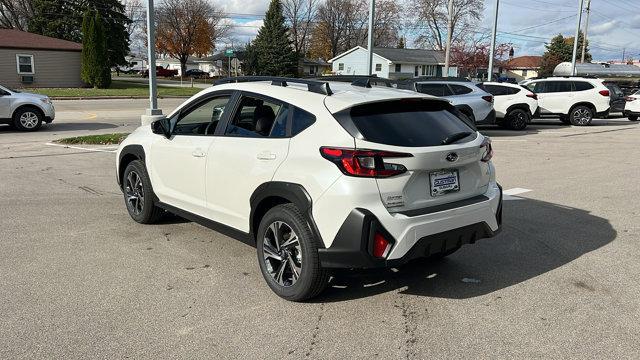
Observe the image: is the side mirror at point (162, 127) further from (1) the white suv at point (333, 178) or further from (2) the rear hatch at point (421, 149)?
(2) the rear hatch at point (421, 149)

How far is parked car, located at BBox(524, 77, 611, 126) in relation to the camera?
64.8 ft

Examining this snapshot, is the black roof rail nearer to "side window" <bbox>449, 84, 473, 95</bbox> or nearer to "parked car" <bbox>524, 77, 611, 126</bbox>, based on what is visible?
"side window" <bbox>449, 84, 473, 95</bbox>

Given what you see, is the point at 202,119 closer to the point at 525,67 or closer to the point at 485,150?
the point at 485,150

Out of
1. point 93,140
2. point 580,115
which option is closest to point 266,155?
Result: point 93,140

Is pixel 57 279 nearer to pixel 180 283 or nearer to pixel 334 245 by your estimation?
pixel 180 283

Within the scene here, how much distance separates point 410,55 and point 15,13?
5069 cm

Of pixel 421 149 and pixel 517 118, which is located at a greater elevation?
pixel 421 149

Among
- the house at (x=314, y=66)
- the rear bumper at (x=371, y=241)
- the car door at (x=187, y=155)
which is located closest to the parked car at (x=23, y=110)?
the car door at (x=187, y=155)

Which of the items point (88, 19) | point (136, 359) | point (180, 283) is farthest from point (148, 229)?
point (88, 19)

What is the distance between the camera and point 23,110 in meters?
15.7

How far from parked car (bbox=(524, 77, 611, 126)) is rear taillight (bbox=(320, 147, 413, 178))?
1834cm

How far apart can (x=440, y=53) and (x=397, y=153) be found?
3164 inches

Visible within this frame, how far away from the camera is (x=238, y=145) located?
4496mm

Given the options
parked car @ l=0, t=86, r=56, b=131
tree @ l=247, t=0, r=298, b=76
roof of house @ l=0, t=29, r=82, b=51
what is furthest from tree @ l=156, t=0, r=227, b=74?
parked car @ l=0, t=86, r=56, b=131
